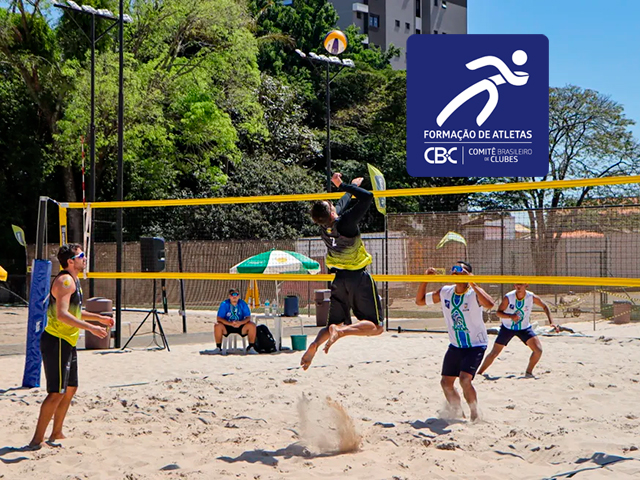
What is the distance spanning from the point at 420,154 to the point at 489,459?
46.2ft

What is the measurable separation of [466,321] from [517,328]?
2.40 metres

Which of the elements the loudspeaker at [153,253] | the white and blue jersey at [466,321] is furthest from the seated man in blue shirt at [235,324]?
the white and blue jersey at [466,321]

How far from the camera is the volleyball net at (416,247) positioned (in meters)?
7.98

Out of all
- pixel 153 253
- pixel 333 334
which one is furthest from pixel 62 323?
pixel 153 253

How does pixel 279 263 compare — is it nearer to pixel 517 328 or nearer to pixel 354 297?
pixel 517 328

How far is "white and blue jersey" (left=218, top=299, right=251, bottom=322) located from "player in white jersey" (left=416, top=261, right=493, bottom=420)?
5482 millimetres

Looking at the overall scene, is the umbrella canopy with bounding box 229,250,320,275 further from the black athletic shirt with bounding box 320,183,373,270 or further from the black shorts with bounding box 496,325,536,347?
the black athletic shirt with bounding box 320,183,373,270

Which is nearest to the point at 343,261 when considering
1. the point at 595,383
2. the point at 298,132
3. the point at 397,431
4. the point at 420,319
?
the point at 397,431

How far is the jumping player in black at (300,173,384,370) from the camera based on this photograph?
21.3 feet

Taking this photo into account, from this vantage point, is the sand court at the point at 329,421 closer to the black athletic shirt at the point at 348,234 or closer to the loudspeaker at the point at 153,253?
the black athletic shirt at the point at 348,234

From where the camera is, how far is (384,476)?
5.71m

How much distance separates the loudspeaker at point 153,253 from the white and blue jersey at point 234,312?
128 cm

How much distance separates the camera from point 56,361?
650 centimetres

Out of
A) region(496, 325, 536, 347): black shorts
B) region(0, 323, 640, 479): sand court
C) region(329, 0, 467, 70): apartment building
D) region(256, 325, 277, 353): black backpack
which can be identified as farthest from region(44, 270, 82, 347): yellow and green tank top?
region(329, 0, 467, 70): apartment building
